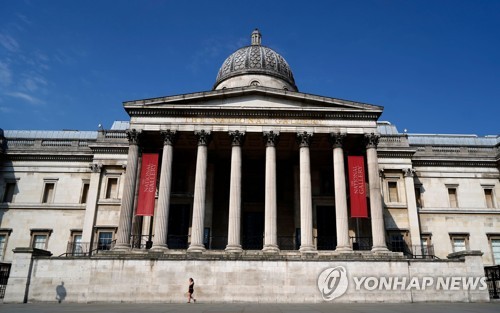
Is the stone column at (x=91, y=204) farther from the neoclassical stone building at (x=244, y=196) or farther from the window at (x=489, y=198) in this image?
the window at (x=489, y=198)

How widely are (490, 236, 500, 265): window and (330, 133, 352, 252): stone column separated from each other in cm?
1634

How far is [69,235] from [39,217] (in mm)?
3194

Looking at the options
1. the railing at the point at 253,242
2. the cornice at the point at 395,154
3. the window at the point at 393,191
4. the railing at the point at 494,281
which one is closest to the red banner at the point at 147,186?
the railing at the point at 253,242

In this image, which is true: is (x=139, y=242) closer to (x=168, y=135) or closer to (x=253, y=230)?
(x=168, y=135)

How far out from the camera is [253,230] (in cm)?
3098

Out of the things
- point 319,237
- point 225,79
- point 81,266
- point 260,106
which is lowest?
point 81,266

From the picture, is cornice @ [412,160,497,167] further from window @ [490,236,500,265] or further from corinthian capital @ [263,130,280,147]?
corinthian capital @ [263,130,280,147]

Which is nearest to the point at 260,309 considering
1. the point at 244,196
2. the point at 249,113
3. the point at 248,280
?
the point at 248,280

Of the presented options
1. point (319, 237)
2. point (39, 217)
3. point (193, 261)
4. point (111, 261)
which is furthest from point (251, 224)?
point (39, 217)

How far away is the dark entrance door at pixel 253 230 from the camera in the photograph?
3011 centimetres

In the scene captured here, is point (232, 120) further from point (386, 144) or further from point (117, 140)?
point (386, 144)

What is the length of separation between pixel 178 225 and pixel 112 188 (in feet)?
25.3

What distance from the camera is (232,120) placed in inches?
1081

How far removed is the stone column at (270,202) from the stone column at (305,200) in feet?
5.47
